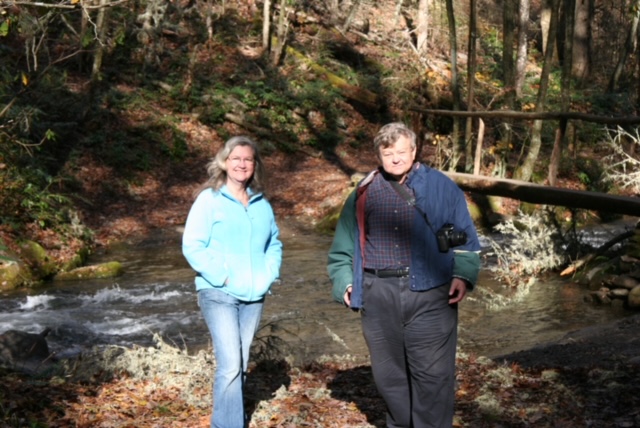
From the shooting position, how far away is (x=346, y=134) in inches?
988

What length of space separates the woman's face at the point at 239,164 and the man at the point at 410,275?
2.87ft

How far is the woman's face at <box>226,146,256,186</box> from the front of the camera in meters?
5.18

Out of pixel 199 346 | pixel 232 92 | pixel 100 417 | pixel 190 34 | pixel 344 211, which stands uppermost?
pixel 190 34

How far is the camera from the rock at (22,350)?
7.63m

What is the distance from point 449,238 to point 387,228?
363mm

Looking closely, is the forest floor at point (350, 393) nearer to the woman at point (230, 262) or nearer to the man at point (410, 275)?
the woman at point (230, 262)

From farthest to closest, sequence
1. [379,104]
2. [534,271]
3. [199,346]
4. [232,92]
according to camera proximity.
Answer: [379,104] < [232,92] < [534,271] < [199,346]

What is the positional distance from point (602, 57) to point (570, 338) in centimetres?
2848

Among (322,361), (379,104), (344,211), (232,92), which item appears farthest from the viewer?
(379,104)

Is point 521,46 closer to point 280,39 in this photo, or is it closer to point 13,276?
point 280,39

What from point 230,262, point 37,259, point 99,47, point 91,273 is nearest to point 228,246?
point 230,262

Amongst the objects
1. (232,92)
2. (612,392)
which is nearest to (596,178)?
(232,92)

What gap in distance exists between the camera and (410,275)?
4523 mm

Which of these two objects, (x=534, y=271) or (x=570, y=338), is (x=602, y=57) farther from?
(x=570, y=338)
